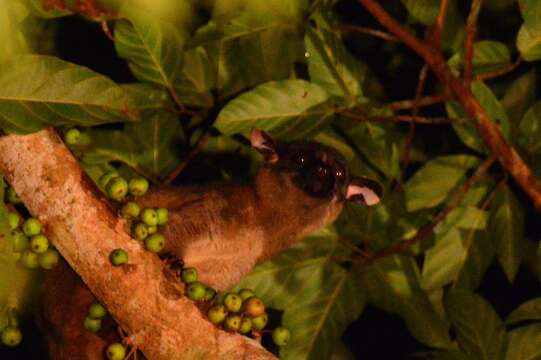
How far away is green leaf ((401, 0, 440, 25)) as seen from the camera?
278cm

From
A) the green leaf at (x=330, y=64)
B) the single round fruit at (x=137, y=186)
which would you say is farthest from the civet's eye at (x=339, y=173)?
the single round fruit at (x=137, y=186)

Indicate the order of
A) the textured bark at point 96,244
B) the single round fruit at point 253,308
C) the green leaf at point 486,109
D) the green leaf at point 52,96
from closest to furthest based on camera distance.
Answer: the green leaf at point 52,96, the textured bark at point 96,244, the single round fruit at point 253,308, the green leaf at point 486,109

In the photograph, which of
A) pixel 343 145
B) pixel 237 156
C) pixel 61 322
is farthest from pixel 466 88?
pixel 61 322

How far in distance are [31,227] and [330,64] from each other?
4.73ft

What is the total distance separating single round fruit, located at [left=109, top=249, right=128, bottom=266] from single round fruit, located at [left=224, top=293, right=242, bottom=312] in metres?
0.42

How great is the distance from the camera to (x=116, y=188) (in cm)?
247

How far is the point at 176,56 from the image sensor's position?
10.1ft

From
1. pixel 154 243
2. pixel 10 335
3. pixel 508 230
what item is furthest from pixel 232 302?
pixel 508 230

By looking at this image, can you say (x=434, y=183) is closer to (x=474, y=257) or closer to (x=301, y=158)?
(x=474, y=257)

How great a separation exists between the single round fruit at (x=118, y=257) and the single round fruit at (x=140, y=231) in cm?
10

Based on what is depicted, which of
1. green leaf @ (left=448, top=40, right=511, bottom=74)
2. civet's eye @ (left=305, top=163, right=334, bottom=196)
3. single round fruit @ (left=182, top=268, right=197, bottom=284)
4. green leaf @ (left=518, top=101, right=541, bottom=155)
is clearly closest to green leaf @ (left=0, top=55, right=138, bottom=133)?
single round fruit @ (left=182, top=268, right=197, bottom=284)

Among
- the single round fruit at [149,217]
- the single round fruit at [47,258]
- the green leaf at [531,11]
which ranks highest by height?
the green leaf at [531,11]

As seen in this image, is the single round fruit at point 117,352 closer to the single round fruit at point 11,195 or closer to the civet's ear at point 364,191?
the single round fruit at point 11,195

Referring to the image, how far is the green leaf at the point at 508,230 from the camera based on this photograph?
3.24 meters
